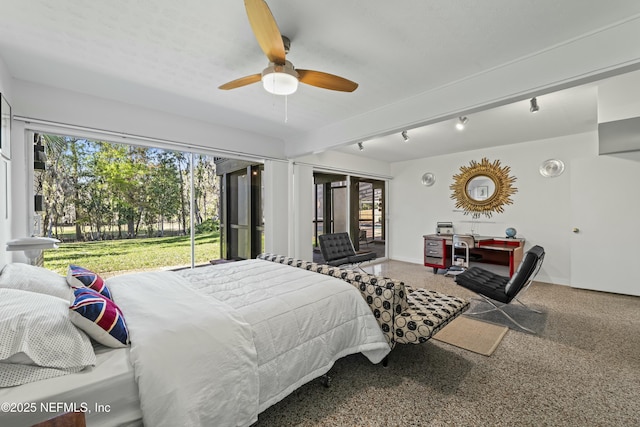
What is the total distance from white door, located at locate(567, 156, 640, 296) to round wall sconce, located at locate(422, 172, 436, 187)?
229cm

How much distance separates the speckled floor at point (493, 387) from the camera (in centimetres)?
160

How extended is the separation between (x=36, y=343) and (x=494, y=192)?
6099 mm

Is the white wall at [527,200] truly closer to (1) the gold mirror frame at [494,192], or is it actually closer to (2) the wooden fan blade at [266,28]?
(1) the gold mirror frame at [494,192]

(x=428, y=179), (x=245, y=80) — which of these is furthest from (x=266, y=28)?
(x=428, y=179)

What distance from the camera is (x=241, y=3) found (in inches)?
63.6

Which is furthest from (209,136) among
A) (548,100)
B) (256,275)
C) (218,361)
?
(548,100)

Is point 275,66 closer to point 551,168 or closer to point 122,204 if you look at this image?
point 122,204

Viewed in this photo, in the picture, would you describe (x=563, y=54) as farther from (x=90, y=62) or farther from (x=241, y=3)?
(x=90, y=62)

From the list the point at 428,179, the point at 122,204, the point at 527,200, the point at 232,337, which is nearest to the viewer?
the point at 232,337

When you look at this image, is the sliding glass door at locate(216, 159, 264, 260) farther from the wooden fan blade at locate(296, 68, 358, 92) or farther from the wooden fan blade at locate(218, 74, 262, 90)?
the wooden fan blade at locate(296, 68, 358, 92)

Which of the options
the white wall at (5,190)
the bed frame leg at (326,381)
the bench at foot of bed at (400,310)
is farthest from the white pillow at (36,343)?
the bench at foot of bed at (400,310)

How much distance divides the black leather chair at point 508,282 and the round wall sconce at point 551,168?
236 centimetres

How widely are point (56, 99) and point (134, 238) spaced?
1.70 meters

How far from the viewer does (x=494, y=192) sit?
16.7ft
